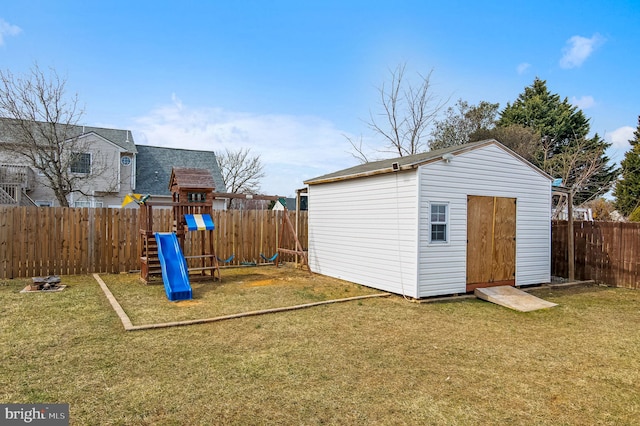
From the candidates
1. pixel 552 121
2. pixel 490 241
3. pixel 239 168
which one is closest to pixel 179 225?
pixel 490 241

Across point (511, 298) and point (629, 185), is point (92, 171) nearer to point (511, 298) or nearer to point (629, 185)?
point (511, 298)

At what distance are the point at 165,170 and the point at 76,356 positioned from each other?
70.5 feet

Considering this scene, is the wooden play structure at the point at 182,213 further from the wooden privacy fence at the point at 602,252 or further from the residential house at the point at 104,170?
the residential house at the point at 104,170

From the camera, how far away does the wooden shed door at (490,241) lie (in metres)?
8.15

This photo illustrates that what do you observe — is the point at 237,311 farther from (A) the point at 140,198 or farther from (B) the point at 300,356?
(A) the point at 140,198

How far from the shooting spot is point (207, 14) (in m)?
11.2

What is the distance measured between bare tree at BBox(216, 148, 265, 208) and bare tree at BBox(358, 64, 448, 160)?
10.9 m

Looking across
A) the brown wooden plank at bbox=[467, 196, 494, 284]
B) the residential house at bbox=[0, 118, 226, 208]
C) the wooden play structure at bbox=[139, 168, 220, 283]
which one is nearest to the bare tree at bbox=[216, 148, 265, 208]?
the residential house at bbox=[0, 118, 226, 208]

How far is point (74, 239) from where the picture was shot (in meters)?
9.80

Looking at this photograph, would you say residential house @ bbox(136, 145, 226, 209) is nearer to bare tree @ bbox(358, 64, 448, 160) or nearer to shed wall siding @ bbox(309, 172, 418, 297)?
bare tree @ bbox(358, 64, 448, 160)

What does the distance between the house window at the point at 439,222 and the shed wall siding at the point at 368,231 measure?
0.48m

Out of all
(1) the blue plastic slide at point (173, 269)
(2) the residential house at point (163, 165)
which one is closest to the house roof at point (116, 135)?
(2) the residential house at point (163, 165)

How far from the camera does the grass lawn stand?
3.08 metres

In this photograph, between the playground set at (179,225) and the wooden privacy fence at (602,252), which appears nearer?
the playground set at (179,225)
